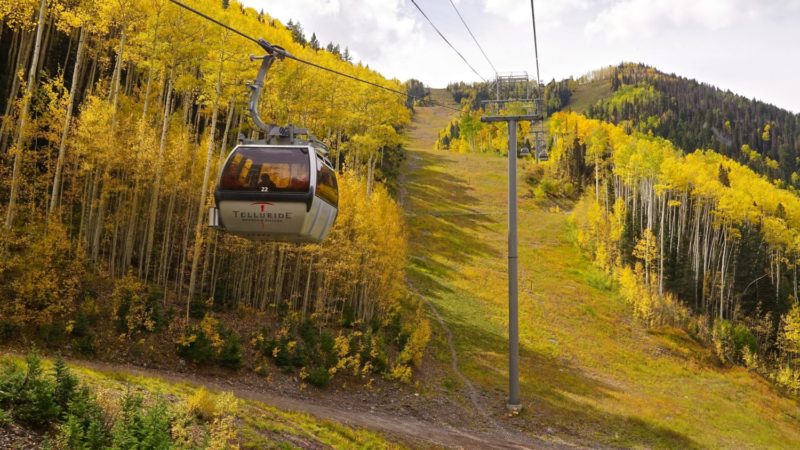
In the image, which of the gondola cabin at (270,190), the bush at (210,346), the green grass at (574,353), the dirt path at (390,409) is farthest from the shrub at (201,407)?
the green grass at (574,353)

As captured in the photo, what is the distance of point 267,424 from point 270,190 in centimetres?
626

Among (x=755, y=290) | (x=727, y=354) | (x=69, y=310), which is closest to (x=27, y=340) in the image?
(x=69, y=310)

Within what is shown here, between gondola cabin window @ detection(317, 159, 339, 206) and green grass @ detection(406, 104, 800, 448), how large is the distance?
16.3 meters

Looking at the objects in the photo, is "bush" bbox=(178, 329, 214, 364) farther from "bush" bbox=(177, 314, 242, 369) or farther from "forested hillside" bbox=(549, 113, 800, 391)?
"forested hillside" bbox=(549, 113, 800, 391)

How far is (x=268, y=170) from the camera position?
12039 mm

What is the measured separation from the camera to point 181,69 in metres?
26.5

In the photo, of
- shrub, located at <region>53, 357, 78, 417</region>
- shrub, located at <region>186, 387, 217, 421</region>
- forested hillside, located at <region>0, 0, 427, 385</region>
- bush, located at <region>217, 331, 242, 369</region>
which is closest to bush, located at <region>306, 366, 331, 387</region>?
forested hillside, located at <region>0, 0, 427, 385</region>

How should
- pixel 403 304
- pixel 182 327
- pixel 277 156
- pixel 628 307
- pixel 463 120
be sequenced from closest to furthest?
pixel 277 156 → pixel 182 327 → pixel 403 304 → pixel 628 307 → pixel 463 120

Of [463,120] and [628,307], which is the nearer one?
[628,307]

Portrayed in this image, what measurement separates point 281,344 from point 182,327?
4409 mm

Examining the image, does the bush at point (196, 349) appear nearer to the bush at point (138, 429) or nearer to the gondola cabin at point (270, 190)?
the gondola cabin at point (270, 190)

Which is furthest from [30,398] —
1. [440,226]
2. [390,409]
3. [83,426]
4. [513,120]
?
[440,226]

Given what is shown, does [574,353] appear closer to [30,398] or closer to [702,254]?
[30,398]

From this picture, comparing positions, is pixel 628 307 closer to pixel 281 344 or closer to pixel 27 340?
pixel 281 344
